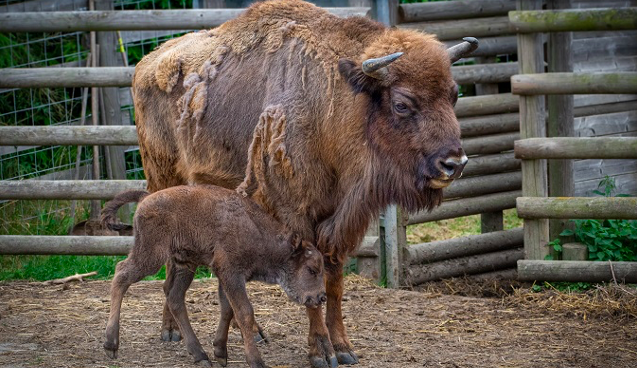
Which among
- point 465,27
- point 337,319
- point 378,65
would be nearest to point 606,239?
point 465,27

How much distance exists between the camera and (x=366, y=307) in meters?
7.50

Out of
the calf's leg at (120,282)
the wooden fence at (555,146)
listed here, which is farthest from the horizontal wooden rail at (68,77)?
the wooden fence at (555,146)

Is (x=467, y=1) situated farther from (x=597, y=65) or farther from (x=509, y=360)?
(x=509, y=360)

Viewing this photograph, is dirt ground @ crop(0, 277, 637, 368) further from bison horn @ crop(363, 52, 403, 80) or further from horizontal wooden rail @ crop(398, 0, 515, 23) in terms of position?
horizontal wooden rail @ crop(398, 0, 515, 23)

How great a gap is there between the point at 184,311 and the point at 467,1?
4.88 meters

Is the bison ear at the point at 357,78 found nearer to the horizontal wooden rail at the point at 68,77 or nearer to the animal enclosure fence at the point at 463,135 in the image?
the animal enclosure fence at the point at 463,135

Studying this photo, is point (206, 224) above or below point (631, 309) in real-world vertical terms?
above

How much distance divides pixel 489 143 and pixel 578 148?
1510 millimetres

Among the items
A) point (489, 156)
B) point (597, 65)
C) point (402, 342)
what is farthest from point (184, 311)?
point (597, 65)

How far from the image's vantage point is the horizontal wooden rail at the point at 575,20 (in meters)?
7.88

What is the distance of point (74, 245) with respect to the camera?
8469 mm

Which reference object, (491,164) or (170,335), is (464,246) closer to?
(491,164)

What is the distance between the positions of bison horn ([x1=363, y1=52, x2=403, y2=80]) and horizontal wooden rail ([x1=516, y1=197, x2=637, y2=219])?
288 centimetres

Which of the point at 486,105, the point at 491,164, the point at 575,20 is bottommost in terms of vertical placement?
the point at 491,164
